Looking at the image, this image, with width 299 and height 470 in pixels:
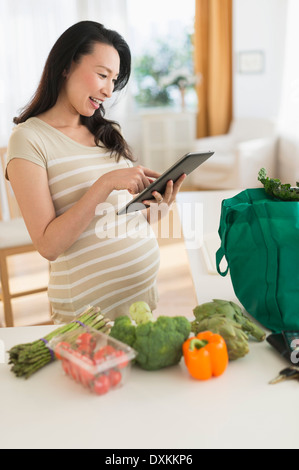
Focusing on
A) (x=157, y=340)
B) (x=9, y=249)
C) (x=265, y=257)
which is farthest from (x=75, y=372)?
(x=9, y=249)

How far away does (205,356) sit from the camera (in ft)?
3.06

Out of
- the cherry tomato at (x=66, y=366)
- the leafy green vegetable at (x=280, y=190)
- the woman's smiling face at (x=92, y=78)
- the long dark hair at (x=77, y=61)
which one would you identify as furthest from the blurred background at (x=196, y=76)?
the cherry tomato at (x=66, y=366)

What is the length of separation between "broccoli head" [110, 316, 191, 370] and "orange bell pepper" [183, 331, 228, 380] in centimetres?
2

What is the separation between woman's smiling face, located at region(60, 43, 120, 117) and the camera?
137cm

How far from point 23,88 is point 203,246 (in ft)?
13.9

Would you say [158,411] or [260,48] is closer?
[158,411]

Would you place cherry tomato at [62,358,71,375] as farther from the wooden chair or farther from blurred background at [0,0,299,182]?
blurred background at [0,0,299,182]

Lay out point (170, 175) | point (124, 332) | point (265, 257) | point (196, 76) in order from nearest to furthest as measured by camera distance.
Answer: point (124, 332), point (265, 257), point (170, 175), point (196, 76)

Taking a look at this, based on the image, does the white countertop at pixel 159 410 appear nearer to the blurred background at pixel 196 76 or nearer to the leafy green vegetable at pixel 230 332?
the leafy green vegetable at pixel 230 332

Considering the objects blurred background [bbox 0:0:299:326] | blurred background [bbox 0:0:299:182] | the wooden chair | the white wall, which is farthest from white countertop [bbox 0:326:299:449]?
the white wall

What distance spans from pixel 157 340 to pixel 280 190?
0.47 m

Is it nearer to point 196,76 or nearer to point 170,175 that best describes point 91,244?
point 170,175

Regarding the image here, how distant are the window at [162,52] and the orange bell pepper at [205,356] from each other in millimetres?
5380

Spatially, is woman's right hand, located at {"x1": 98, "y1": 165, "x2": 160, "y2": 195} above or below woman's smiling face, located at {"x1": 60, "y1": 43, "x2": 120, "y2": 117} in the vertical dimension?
below
